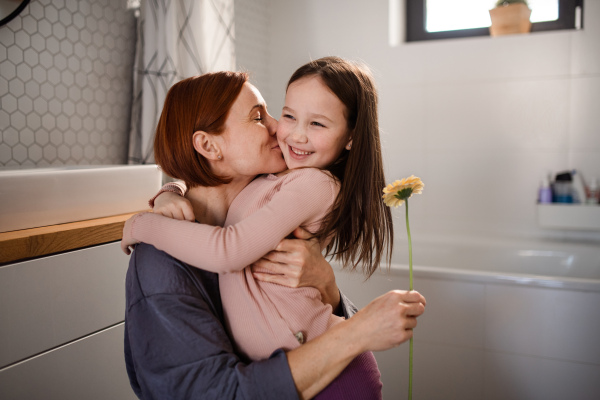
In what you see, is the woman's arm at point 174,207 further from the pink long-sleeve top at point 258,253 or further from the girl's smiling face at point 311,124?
the girl's smiling face at point 311,124

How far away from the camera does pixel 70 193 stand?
1350 mm

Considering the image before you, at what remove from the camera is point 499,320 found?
81.5 inches

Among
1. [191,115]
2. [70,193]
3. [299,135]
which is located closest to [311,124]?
[299,135]

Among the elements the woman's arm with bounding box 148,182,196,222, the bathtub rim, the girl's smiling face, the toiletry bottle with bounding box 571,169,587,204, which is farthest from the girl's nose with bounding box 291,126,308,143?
the toiletry bottle with bounding box 571,169,587,204

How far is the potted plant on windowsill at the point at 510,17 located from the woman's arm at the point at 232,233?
2.36 metres

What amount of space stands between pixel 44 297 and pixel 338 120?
2.66 feet

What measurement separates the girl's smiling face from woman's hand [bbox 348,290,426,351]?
40 cm

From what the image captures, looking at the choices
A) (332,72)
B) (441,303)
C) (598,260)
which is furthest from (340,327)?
(598,260)

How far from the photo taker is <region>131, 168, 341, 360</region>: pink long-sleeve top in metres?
0.96

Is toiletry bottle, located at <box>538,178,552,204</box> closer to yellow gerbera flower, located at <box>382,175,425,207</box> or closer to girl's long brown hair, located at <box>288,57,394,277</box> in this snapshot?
girl's long brown hair, located at <box>288,57,394,277</box>

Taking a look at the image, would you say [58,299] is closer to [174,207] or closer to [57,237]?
[57,237]

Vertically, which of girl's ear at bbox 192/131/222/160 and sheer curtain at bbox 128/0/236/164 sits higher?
sheer curtain at bbox 128/0/236/164

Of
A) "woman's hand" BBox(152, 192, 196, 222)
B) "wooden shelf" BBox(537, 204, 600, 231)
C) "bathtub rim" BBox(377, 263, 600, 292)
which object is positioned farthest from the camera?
"wooden shelf" BBox(537, 204, 600, 231)

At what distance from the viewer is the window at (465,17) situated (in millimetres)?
2951
